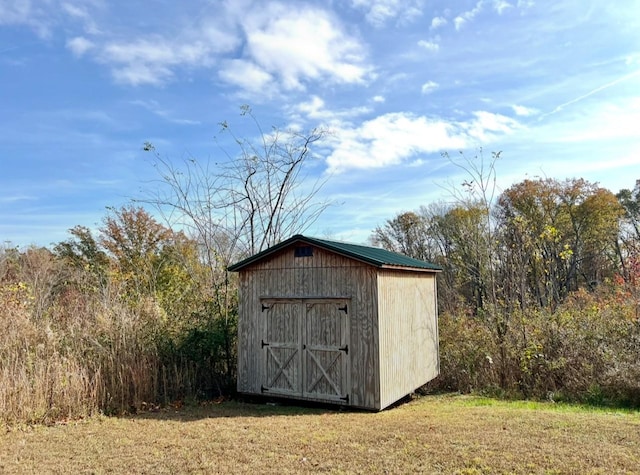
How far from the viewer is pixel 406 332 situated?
7.77m

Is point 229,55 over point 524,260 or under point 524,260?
over

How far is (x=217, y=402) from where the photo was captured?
7.76m

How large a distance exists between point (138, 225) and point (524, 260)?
17677mm

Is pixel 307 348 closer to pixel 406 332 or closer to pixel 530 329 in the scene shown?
pixel 406 332

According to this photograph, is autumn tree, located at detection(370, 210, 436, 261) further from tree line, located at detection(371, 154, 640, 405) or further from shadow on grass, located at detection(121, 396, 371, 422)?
shadow on grass, located at detection(121, 396, 371, 422)

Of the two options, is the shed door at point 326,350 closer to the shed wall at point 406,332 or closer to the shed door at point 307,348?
the shed door at point 307,348

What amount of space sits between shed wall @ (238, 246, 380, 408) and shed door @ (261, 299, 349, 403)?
4.8 inches

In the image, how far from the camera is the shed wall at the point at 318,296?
6.70 metres

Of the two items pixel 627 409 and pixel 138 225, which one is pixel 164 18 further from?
pixel 138 225

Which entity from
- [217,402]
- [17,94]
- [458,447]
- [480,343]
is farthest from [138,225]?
[458,447]

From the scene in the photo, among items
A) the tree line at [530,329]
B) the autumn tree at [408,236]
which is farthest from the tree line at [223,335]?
the autumn tree at [408,236]

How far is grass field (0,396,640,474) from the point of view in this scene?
423 cm

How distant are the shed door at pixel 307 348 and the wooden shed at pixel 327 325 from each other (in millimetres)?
16

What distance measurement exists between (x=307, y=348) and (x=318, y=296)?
0.91 m
